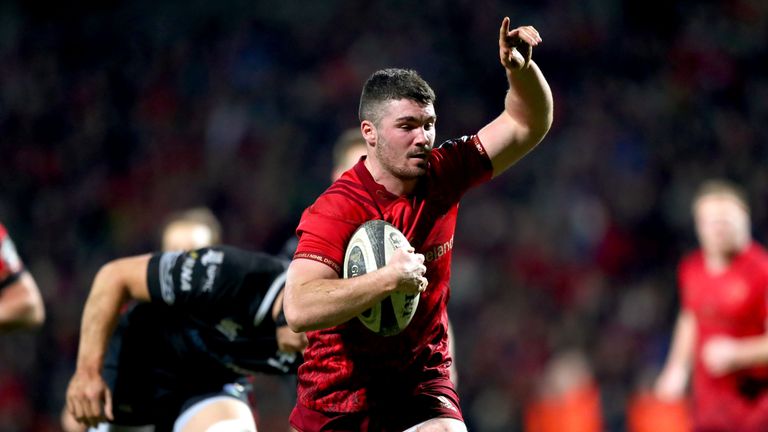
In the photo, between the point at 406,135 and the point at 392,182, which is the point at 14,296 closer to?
the point at 392,182

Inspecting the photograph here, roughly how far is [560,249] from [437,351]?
7.10 m

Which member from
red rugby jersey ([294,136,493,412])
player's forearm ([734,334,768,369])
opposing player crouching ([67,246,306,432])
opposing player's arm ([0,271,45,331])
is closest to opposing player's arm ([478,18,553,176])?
red rugby jersey ([294,136,493,412])

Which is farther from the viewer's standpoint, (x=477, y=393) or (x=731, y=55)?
(x=731, y=55)

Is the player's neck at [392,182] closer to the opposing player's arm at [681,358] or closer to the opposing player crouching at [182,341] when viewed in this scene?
the opposing player crouching at [182,341]

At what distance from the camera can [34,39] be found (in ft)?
42.4

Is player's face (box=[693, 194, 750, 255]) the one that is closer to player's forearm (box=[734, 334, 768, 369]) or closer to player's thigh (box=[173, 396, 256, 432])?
player's forearm (box=[734, 334, 768, 369])

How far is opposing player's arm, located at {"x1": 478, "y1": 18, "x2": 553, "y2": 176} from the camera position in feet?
12.3

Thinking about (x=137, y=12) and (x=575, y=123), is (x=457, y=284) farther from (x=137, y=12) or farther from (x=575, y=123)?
(x=137, y=12)

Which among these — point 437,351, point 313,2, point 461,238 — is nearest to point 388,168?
point 437,351

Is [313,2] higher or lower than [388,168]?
higher

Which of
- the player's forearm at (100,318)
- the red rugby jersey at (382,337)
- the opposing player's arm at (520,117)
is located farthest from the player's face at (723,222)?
the player's forearm at (100,318)

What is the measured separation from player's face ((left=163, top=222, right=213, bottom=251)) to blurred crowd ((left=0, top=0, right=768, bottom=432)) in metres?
3.37

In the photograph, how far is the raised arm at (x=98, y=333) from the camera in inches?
167

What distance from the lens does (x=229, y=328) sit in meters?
4.53
